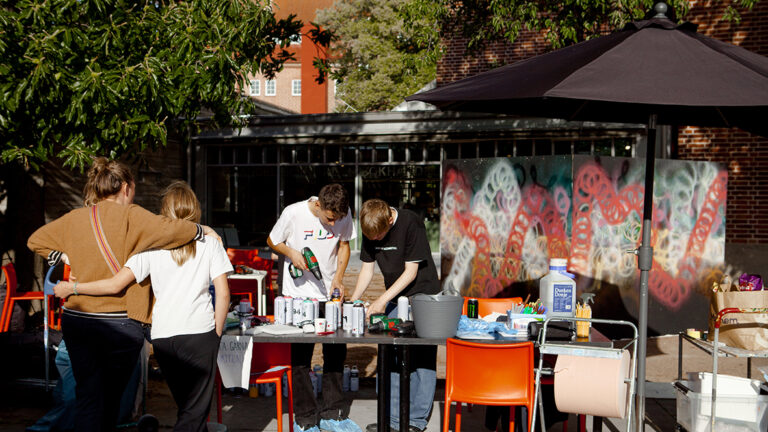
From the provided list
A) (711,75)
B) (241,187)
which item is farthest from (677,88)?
(241,187)

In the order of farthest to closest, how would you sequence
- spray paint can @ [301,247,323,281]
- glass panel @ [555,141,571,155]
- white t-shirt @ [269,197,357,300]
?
glass panel @ [555,141,571,155] < white t-shirt @ [269,197,357,300] < spray paint can @ [301,247,323,281]

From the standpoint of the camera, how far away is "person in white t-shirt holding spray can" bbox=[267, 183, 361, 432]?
471 centimetres

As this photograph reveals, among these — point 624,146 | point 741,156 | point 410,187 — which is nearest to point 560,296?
point 741,156

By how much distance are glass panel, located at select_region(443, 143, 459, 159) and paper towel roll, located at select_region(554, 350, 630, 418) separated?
1110 centimetres

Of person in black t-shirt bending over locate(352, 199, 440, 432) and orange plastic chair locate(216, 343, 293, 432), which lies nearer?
orange plastic chair locate(216, 343, 293, 432)

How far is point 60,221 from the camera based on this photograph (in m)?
3.81

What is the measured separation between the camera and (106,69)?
5.75 metres

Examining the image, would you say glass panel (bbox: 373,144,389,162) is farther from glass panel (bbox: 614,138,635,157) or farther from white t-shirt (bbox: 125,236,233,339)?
white t-shirt (bbox: 125,236,233,339)

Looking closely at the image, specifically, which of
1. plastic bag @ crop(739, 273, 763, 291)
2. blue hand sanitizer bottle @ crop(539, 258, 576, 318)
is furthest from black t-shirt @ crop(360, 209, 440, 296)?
plastic bag @ crop(739, 273, 763, 291)

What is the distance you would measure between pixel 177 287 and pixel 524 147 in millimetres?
11284

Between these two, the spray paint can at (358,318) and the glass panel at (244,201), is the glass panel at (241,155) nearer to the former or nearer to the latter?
the glass panel at (244,201)

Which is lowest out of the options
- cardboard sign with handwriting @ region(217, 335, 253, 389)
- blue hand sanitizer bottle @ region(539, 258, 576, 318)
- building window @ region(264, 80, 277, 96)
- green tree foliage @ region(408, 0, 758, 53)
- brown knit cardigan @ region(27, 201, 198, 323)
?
cardboard sign with handwriting @ region(217, 335, 253, 389)

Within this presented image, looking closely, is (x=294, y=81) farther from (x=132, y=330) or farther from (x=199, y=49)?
(x=132, y=330)

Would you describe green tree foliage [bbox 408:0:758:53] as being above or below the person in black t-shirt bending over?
Result: above
